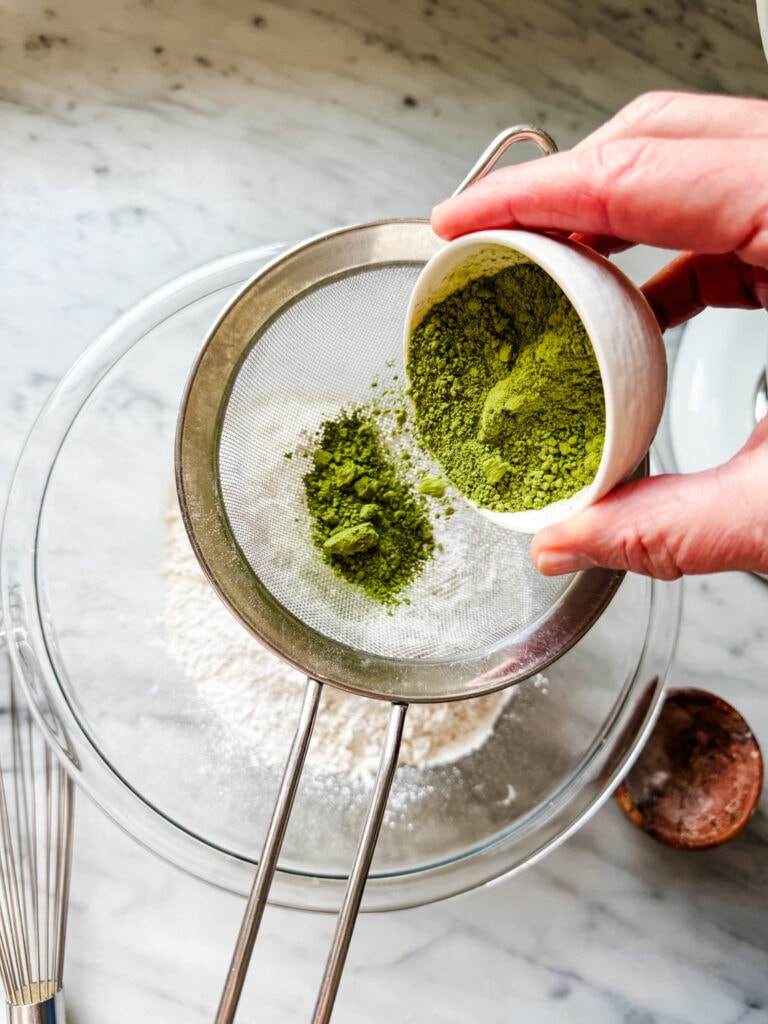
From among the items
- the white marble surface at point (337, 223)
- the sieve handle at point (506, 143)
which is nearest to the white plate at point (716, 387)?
the white marble surface at point (337, 223)

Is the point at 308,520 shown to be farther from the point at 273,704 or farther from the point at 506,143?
the point at 506,143

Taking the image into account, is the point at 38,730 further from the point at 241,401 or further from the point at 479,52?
the point at 479,52

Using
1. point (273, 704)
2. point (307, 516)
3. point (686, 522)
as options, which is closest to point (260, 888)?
point (273, 704)

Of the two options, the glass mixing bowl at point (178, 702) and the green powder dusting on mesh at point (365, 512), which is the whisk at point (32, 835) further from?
the green powder dusting on mesh at point (365, 512)

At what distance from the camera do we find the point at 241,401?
1.14m

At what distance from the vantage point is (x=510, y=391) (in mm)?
876

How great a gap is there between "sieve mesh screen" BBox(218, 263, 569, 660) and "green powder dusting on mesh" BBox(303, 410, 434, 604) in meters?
0.03

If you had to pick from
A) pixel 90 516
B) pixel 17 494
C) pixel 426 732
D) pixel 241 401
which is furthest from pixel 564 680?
pixel 17 494

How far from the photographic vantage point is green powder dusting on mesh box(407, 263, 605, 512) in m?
0.84

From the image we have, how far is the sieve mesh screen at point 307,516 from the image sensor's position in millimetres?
1128

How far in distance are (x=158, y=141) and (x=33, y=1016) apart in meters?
1.31

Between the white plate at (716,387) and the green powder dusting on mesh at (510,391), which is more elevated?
the white plate at (716,387)

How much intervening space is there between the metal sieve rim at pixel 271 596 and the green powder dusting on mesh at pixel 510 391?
0.71 ft

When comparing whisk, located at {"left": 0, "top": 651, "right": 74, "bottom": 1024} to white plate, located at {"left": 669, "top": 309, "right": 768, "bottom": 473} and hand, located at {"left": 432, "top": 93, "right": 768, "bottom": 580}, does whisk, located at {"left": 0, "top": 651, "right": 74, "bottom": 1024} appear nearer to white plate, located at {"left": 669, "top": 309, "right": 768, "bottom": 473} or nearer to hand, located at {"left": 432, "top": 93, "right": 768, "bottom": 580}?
hand, located at {"left": 432, "top": 93, "right": 768, "bottom": 580}
